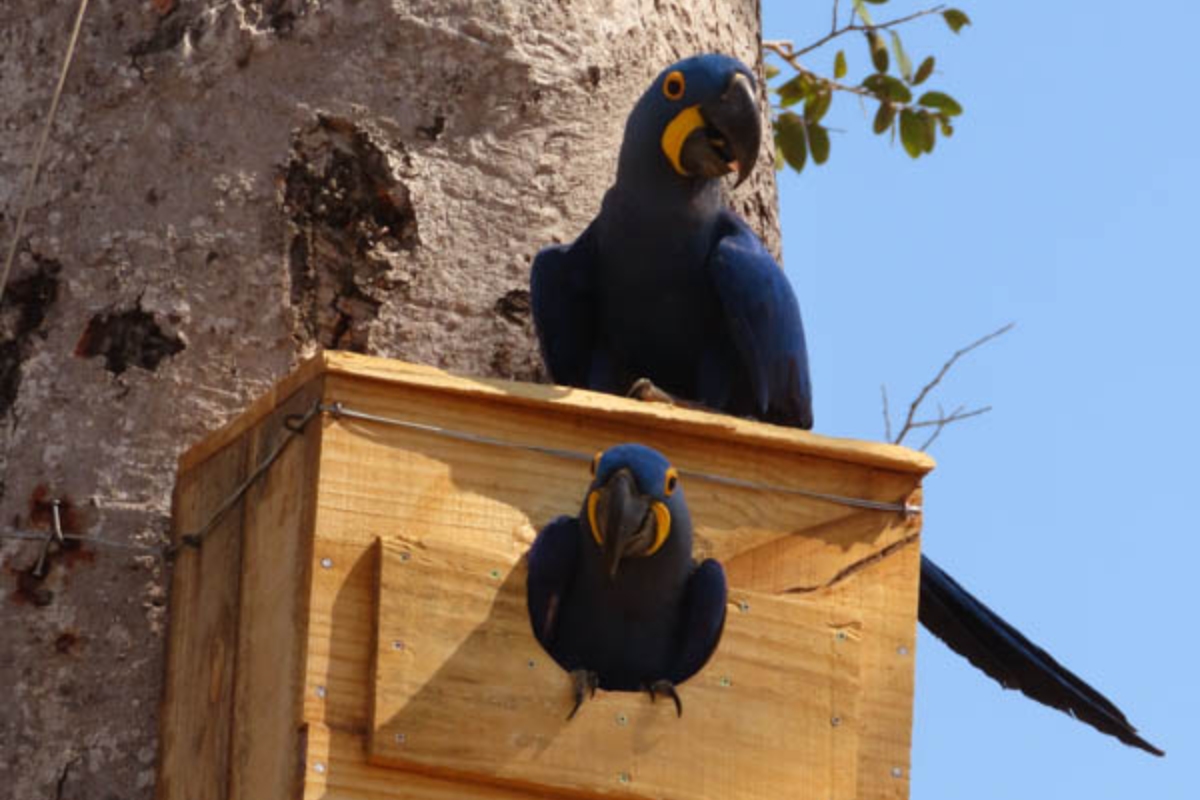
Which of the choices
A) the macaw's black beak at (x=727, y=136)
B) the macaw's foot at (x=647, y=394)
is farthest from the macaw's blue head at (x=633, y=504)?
the macaw's black beak at (x=727, y=136)

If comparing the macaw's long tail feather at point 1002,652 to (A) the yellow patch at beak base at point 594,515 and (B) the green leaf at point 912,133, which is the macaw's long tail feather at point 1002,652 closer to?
(A) the yellow patch at beak base at point 594,515

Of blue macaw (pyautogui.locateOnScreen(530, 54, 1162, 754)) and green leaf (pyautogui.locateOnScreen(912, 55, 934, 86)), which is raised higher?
green leaf (pyautogui.locateOnScreen(912, 55, 934, 86))

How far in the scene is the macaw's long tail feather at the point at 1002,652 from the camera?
421 centimetres

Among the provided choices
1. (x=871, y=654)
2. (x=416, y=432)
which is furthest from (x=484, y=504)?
(x=871, y=654)

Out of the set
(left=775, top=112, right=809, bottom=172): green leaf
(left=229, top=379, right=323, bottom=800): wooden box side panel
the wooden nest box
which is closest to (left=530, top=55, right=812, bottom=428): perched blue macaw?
the wooden nest box

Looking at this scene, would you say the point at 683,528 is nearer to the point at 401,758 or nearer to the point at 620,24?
the point at 401,758

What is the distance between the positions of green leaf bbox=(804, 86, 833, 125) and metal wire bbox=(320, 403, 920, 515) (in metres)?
2.82

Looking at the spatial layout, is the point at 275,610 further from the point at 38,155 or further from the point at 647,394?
the point at 38,155

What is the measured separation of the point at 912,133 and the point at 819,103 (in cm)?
30

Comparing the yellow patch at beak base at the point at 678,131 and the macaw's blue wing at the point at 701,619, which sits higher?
the yellow patch at beak base at the point at 678,131

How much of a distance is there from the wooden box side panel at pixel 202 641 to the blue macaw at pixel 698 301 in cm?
67

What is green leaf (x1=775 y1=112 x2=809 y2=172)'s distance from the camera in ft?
20.7

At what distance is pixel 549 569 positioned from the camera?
359 centimetres

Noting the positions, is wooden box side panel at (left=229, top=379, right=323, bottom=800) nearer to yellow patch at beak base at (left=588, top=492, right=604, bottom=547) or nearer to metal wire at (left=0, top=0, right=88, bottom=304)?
yellow patch at beak base at (left=588, top=492, right=604, bottom=547)
